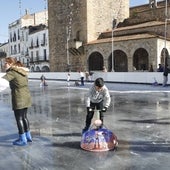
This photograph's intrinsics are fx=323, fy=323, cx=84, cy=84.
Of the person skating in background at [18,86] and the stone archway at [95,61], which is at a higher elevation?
the stone archway at [95,61]

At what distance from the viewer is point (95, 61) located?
127ft

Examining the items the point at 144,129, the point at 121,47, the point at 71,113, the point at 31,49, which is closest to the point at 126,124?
the point at 144,129

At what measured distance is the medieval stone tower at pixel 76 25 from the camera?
38750mm

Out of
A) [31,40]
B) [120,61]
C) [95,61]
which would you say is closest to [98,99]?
[120,61]

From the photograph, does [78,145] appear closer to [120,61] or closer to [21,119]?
[21,119]

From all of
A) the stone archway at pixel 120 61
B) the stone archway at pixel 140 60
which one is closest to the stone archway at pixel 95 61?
the stone archway at pixel 120 61

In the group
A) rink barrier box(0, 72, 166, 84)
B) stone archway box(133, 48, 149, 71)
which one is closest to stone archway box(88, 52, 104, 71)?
stone archway box(133, 48, 149, 71)

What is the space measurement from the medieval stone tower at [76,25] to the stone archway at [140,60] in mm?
6140

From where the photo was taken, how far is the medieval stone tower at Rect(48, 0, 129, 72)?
38.8 m

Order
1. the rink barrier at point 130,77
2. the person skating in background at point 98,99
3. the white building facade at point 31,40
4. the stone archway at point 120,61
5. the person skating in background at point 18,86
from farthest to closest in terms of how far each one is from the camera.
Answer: the white building facade at point 31,40
the stone archway at point 120,61
the rink barrier at point 130,77
the person skating in background at point 98,99
the person skating in background at point 18,86

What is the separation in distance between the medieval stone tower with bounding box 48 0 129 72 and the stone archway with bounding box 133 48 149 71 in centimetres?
614

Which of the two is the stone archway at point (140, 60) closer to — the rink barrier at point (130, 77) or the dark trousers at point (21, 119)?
the rink barrier at point (130, 77)

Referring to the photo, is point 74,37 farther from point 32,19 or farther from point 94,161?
point 94,161

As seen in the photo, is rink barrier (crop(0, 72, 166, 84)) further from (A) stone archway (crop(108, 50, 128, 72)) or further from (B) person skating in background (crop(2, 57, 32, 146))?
(B) person skating in background (crop(2, 57, 32, 146))
